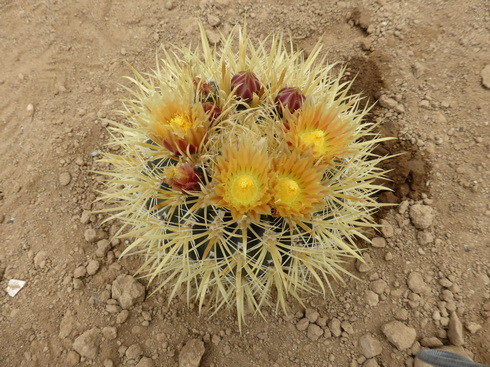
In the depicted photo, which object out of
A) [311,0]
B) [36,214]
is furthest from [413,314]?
[311,0]

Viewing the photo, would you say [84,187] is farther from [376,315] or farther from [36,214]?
[376,315]

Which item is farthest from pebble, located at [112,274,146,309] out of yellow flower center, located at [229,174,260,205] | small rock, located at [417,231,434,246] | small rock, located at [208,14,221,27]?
small rock, located at [208,14,221,27]

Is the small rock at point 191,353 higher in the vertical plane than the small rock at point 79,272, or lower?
higher

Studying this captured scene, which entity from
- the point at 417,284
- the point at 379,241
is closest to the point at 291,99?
the point at 379,241

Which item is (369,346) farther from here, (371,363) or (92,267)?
(92,267)

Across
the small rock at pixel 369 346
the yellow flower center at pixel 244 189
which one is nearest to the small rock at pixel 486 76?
the small rock at pixel 369 346

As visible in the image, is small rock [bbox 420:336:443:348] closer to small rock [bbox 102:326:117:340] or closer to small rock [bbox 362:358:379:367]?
small rock [bbox 362:358:379:367]

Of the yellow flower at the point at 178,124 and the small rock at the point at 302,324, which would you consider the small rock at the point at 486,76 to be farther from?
the yellow flower at the point at 178,124
